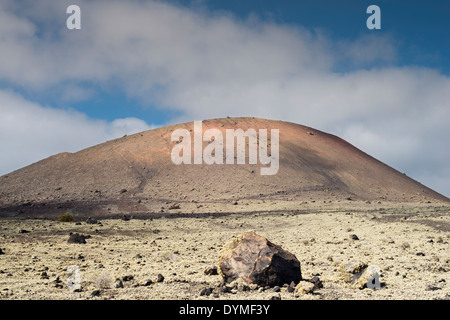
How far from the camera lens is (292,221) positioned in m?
22.8

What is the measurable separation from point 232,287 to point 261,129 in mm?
53045

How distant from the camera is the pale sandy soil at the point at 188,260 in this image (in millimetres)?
6535

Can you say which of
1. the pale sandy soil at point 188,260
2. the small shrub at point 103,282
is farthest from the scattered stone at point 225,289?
the small shrub at point 103,282

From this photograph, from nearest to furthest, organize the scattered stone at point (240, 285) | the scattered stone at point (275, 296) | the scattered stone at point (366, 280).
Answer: the scattered stone at point (275, 296) → the scattered stone at point (240, 285) → the scattered stone at point (366, 280)

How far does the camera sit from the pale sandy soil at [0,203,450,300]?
6535 mm

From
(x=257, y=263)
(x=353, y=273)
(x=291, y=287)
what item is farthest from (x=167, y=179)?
(x=291, y=287)

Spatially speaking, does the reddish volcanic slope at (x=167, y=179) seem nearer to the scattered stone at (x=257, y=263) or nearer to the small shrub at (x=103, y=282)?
the small shrub at (x=103, y=282)

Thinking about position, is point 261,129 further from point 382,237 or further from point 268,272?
point 268,272

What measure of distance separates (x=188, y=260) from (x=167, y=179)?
34986 millimetres

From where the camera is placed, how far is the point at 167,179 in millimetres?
44781

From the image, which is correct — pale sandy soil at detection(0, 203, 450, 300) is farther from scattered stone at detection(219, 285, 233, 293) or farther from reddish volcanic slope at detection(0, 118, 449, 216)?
reddish volcanic slope at detection(0, 118, 449, 216)

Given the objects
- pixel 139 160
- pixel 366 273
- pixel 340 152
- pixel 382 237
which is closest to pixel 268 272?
pixel 366 273

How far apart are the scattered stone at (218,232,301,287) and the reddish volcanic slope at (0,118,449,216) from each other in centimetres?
2846

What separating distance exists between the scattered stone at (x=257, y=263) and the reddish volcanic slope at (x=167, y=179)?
2846 centimetres
